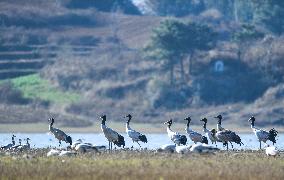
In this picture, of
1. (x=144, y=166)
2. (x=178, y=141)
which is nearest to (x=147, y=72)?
(x=178, y=141)

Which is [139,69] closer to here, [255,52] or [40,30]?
[255,52]

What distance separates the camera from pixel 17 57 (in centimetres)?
12694

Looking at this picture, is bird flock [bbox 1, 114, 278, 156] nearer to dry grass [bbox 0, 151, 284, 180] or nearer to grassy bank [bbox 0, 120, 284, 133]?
dry grass [bbox 0, 151, 284, 180]

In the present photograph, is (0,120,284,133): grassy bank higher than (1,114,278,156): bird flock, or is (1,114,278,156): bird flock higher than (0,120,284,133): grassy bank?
(0,120,284,133): grassy bank

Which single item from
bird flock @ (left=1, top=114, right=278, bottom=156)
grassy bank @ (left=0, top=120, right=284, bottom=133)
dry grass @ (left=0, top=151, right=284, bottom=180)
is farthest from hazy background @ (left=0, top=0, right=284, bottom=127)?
dry grass @ (left=0, top=151, right=284, bottom=180)

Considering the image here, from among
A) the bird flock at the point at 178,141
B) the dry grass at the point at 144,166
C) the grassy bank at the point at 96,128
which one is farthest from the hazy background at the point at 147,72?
the dry grass at the point at 144,166

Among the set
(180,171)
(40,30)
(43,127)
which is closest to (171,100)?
(43,127)

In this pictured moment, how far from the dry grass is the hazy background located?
55.3m

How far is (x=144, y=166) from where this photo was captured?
139ft

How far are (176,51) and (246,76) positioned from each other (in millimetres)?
6579

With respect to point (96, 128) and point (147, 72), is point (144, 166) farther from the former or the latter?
point (147, 72)

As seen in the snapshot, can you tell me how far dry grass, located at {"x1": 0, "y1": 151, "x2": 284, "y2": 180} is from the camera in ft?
130

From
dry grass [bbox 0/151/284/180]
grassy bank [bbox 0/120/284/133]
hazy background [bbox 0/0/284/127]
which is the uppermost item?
hazy background [bbox 0/0/284/127]

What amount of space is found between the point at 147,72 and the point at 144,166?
79.4 meters
